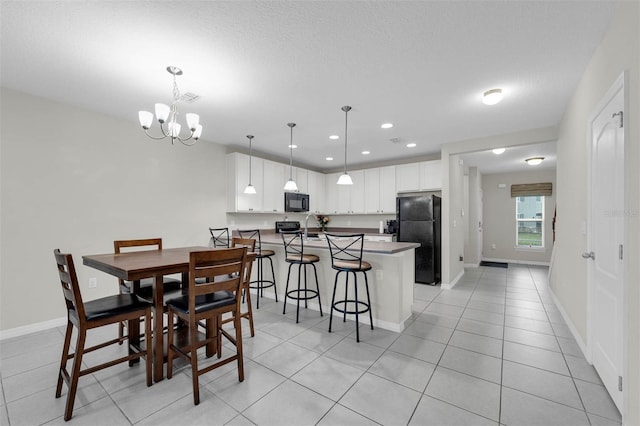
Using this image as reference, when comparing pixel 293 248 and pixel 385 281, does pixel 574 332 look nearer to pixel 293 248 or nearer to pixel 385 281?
pixel 385 281

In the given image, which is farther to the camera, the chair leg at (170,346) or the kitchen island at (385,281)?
the kitchen island at (385,281)

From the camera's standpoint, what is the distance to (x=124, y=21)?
1791mm

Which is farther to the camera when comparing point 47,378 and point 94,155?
point 94,155

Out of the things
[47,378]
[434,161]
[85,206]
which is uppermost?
[434,161]

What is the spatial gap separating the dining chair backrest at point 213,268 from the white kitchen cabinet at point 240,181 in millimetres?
2942

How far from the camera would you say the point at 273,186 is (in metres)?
5.49

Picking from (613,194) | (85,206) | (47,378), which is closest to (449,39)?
(613,194)

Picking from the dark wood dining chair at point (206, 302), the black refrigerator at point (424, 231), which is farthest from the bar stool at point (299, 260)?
the black refrigerator at point (424, 231)

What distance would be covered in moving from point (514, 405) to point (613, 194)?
1510mm

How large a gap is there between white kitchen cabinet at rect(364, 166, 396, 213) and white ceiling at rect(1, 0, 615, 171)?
2.36m

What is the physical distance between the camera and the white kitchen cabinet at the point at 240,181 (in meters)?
4.79

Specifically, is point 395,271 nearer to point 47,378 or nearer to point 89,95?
point 47,378

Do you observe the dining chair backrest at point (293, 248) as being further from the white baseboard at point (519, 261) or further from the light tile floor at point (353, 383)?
the white baseboard at point (519, 261)

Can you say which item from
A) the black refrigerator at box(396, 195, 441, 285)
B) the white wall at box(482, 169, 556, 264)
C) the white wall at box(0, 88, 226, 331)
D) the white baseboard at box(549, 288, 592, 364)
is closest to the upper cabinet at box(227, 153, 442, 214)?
the black refrigerator at box(396, 195, 441, 285)
